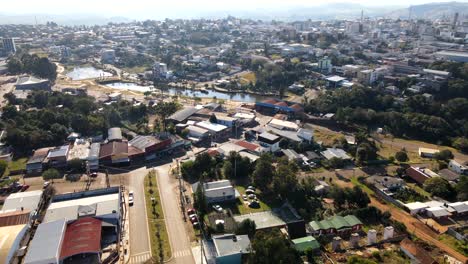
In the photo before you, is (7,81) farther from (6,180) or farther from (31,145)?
(6,180)

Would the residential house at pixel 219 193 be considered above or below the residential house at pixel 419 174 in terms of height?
above

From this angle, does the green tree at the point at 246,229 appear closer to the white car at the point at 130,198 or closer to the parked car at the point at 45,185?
the white car at the point at 130,198

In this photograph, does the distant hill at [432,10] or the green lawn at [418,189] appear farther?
the distant hill at [432,10]

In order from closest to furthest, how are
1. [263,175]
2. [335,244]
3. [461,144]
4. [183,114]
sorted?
[335,244], [263,175], [461,144], [183,114]

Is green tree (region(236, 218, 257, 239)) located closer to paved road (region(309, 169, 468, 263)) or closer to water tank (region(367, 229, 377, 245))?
water tank (region(367, 229, 377, 245))

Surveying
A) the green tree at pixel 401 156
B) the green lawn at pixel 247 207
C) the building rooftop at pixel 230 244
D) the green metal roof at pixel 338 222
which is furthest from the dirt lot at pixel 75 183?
the green tree at pixel 401 156

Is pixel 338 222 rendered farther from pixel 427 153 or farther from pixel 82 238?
pixel 427 153

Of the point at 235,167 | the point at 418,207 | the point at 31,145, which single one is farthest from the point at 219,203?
the point at 31,145

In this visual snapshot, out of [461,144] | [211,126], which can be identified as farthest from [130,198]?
[461,144]
